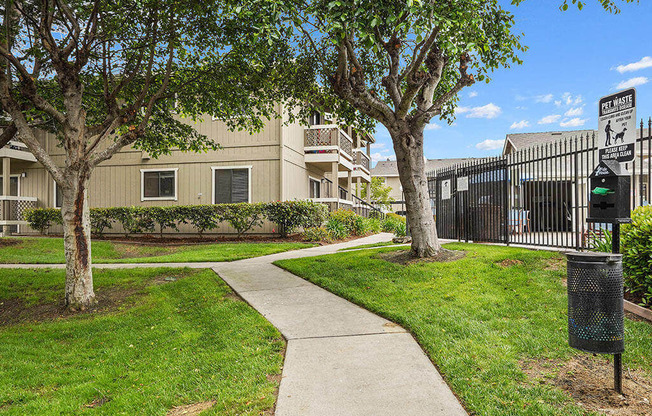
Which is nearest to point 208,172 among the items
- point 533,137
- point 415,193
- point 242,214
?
point 242,214

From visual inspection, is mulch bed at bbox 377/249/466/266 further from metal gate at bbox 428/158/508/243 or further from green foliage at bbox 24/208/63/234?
green foliage at bbox 24/208/63/234

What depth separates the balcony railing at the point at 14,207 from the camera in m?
18.0

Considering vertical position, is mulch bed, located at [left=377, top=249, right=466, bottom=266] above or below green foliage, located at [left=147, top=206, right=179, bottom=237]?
below

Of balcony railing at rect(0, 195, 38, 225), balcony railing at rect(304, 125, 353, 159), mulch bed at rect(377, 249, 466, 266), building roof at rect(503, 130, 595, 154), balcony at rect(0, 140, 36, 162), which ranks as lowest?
mulch bed at rect(377, 249, 466, 266)

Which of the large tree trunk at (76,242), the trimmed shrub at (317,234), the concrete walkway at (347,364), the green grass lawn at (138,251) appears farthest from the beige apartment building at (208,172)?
the concrete walkway at (347,364)

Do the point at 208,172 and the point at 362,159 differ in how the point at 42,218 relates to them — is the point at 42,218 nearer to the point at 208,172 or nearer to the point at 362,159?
the point at 208,172

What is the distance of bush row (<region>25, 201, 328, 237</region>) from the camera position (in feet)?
50.5

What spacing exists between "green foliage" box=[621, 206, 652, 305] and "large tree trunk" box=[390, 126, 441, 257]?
3381 mm

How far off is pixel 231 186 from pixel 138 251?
4.53 metres

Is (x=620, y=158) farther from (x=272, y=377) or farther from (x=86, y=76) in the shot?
(x=86, y=76)

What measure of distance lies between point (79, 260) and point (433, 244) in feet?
21.1

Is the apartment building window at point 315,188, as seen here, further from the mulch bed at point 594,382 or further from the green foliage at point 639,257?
the mulch bed at point 594,382

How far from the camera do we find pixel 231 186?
17.1m

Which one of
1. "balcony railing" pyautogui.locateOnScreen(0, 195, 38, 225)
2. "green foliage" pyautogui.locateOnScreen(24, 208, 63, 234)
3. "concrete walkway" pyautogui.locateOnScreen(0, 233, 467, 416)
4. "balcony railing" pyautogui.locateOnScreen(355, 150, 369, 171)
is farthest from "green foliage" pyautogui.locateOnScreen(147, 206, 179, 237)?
"balcony railing" pyautogui.locateOnScreen(355, 150, 369, 171)
